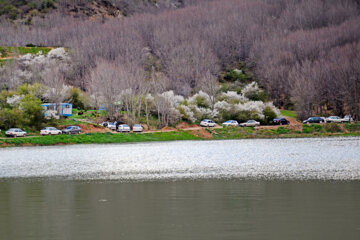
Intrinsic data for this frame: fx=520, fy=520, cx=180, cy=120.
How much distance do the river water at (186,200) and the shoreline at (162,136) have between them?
28810 mm

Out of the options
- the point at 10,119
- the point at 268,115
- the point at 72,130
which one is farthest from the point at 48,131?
the point at 268,115

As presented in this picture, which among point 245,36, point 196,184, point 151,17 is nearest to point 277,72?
point 245,36

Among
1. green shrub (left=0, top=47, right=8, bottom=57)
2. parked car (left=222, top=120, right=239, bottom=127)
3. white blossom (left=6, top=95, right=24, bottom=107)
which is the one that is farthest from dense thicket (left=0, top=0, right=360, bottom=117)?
white blossom (left=6, top=95, right=24, bottom=107)

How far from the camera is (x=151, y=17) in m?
176

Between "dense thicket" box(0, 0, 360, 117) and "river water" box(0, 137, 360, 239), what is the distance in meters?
55.9

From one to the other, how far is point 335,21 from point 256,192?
142 meters

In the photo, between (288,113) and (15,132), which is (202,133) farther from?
(288,113)

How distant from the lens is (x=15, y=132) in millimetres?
66875

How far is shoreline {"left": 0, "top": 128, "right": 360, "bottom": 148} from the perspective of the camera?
64137mm

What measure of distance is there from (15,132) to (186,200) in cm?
5085

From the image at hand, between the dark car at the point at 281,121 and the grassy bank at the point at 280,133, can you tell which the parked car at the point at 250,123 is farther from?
the grassy bank at the point at 280,133

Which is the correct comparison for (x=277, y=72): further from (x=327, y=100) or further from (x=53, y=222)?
(x=53, y=222)

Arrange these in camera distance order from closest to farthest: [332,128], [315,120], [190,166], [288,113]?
[190,166] → [332,128] → [315,120] → [288,113]

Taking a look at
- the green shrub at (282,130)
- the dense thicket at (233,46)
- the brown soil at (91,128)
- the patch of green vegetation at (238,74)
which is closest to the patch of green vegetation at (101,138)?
the brown soil at (91,128)
